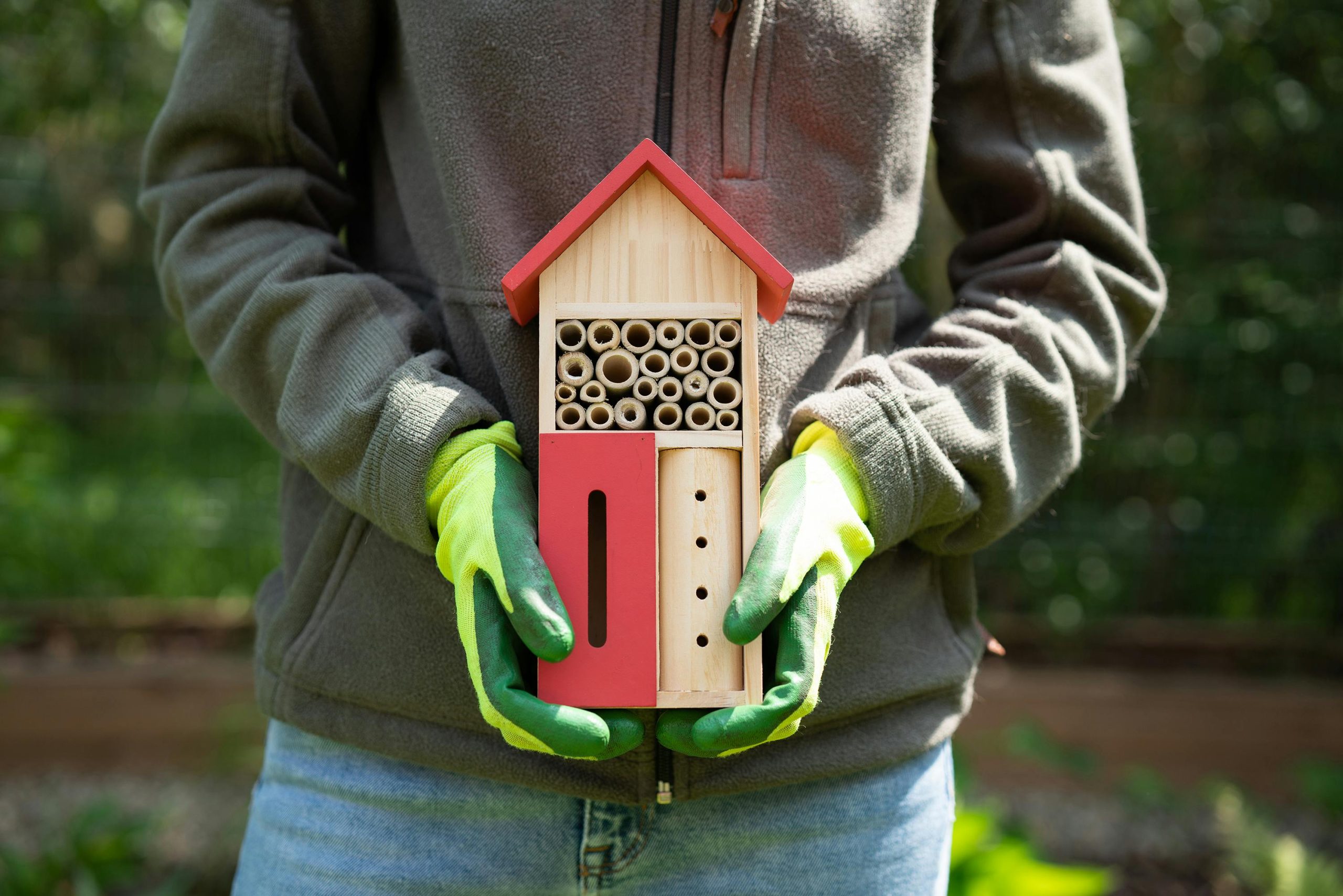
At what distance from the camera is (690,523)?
113cm

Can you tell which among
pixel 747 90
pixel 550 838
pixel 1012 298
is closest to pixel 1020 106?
pixel 1012 298

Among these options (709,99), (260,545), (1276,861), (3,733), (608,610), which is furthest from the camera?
(260,545)

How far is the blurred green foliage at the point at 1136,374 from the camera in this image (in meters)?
3.60

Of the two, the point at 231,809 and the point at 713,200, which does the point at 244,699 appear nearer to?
the point at 231,809

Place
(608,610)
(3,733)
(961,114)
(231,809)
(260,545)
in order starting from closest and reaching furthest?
(608,610) → (961,114) → (231,809) → (3,733) → (260,545)

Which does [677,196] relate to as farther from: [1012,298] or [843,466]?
[1012,298]

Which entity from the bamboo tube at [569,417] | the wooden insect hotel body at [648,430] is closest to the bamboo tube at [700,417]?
the wooden insect hotel body at [648,430]

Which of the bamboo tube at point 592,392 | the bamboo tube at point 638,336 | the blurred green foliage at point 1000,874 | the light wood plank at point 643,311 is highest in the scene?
the light wood plank at point 643,311

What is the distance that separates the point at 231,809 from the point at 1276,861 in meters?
2.87

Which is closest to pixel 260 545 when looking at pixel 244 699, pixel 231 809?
pixel 244 699

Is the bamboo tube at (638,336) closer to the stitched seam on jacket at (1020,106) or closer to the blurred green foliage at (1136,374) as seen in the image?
the stitched seam on jacket at (1020,106)

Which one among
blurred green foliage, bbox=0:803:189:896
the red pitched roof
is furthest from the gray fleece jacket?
blurred green foliage, bbox=0:803:189:896

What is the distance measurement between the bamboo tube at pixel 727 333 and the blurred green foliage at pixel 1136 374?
A: 111 inches

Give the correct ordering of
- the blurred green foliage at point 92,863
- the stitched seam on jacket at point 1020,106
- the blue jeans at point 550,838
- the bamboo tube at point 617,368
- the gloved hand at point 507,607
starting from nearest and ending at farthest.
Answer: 1. the gloved hand at point 507,607
2. the bamboo tube at point 617,368
3. the blue jeans at point 550,838
4. the stitched seam on jacket at point 1020,106
5. the blurred green foliage at point 92,863
